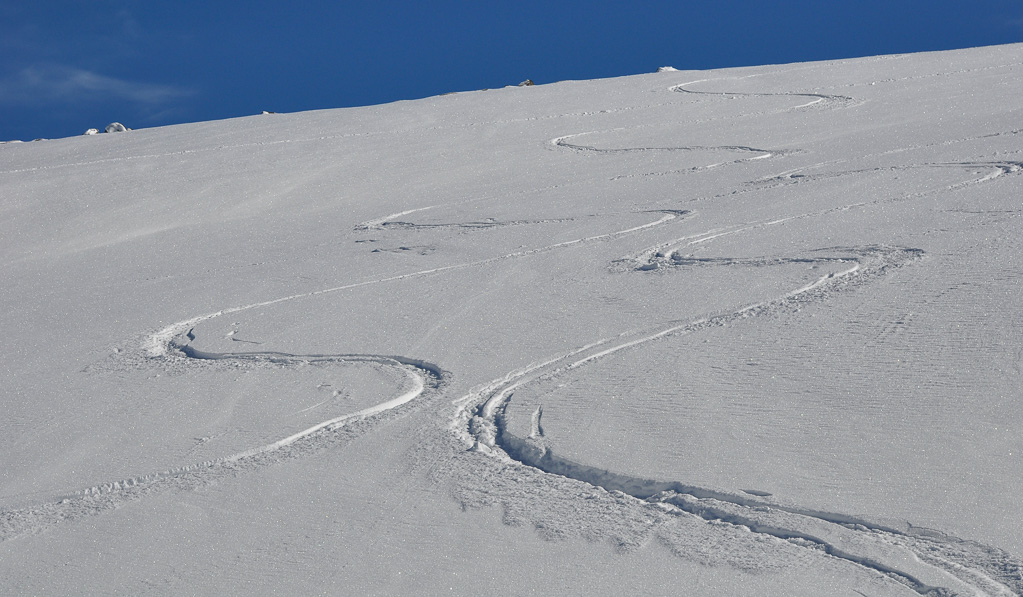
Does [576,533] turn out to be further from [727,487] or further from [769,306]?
[769,306]

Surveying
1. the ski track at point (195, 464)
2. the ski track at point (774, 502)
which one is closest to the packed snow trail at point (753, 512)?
the ski track at point (774, 502)

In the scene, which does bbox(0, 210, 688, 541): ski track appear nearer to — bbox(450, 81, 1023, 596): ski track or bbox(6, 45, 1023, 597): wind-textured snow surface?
bbox(6, 45, 1023, 597): wind-textured snow surface

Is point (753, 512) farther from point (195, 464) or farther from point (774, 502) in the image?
point (195, 464)

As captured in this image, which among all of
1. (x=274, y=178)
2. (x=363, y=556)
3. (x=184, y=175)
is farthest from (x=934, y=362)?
(x=184, y=175)

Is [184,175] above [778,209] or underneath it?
above

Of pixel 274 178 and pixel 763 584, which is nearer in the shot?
pixel 763 584

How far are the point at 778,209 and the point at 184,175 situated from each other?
4282 millimetres

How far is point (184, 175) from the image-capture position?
682 centimetres

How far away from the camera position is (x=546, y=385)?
8.41 feet

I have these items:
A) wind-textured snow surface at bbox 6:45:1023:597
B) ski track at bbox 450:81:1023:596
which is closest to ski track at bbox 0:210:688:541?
wind-textured snow surface at bbox 6:45:1023:597

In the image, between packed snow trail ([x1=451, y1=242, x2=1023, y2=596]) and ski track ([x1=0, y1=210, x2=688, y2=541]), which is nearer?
packed snow trail ([x1=451, y1=242, x2=1023, y2=596])

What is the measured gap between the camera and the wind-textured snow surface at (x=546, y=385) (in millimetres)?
1777

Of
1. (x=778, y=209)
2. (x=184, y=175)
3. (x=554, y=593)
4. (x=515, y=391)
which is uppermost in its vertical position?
(x=184, y=175)

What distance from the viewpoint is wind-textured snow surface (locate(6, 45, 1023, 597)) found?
1777mm
